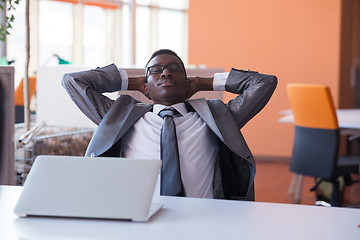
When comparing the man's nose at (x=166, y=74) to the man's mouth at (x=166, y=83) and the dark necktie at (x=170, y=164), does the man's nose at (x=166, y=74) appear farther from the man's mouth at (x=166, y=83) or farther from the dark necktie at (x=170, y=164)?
the dark necktie at (x=170, y=164)

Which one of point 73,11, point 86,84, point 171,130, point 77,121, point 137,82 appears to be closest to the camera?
point 171,130

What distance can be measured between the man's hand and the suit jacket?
15 centimetres

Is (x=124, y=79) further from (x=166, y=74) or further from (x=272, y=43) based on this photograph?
(x=272, y=43)

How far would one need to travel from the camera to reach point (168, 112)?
78.2 inches

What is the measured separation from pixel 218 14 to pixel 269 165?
208 centimetres

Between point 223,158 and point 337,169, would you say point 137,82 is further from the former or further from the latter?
point 337,169

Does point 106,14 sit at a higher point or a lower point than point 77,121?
higher

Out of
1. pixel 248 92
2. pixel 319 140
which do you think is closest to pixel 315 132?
pixel 319 140

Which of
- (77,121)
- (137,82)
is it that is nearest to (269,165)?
(77,121)

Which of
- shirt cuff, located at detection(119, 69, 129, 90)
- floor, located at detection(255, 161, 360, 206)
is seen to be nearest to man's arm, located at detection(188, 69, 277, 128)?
shirt cuff, located at detection(119, 69, 129, 90)

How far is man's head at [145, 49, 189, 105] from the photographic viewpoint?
2023 millimetres

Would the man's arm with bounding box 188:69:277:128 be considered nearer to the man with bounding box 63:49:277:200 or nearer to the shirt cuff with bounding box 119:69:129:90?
the man with bounding box 63:49:277:200

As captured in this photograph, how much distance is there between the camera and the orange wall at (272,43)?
6.84 metres

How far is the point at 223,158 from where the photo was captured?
1.96m
